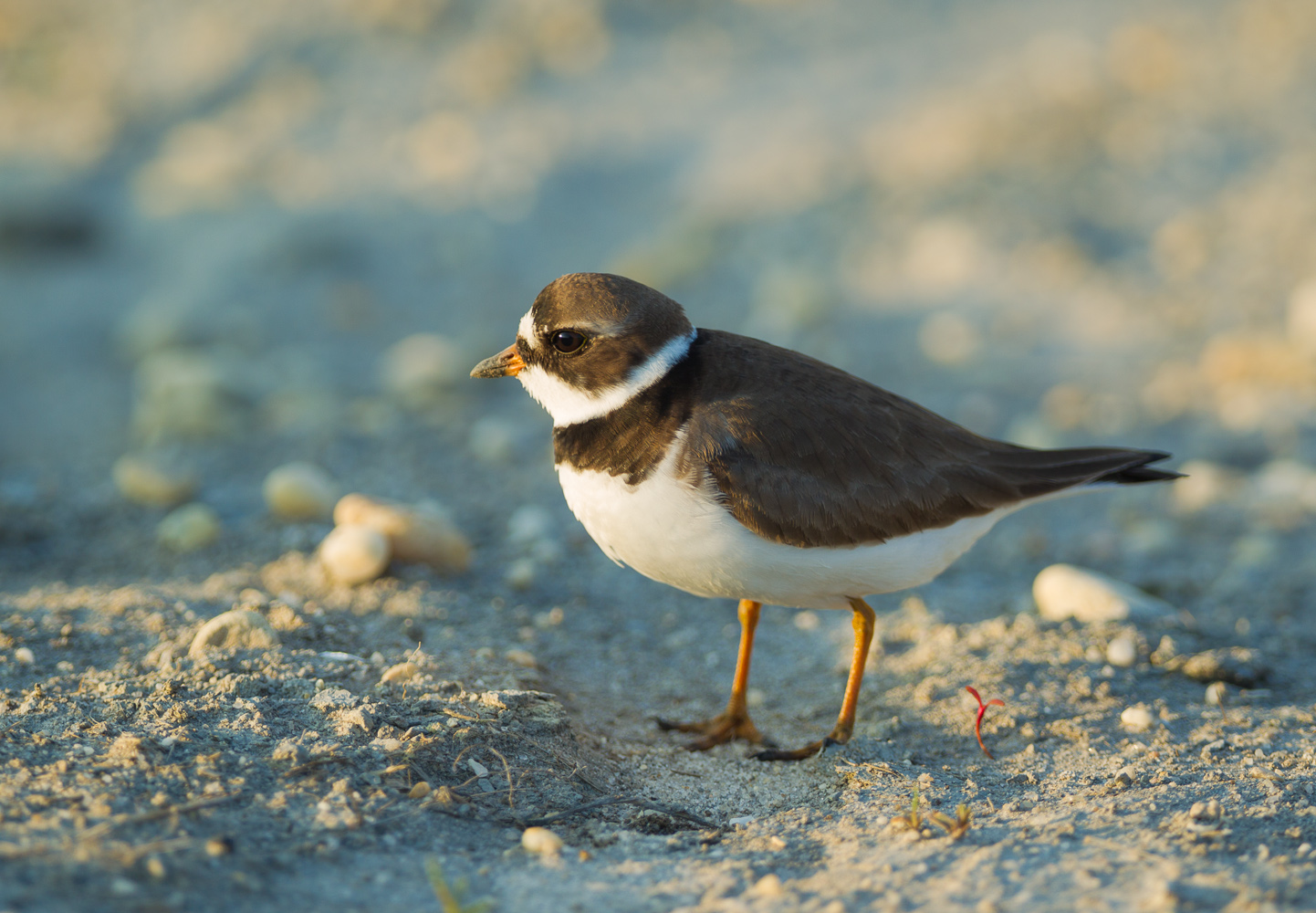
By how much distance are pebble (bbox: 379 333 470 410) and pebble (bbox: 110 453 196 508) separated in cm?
168

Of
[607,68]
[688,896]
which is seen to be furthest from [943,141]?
[688,896]

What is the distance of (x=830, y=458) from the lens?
13.1ft

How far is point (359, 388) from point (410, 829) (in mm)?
5248

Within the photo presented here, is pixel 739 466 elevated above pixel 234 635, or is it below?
above

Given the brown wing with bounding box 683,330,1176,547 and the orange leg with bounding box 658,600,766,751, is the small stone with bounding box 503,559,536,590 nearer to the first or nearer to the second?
the orange leg with bounding box 658,600,766,751

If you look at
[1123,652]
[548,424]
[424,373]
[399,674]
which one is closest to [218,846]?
[399,674]

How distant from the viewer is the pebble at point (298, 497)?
583cm

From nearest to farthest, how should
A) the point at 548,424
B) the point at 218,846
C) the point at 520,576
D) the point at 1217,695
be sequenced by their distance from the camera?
1. the point at 218,846
2. the point at 1217,695
3. the point at 520,576
4. the point at 548,424

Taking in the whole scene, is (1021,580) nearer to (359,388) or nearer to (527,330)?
(527,330)

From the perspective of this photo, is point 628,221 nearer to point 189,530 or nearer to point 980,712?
point 189,530

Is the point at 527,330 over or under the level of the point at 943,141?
under

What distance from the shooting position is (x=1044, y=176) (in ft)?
30.0

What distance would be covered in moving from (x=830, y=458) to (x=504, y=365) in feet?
4.11

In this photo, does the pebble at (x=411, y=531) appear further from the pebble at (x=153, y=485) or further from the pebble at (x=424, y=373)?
the pebble at (x=424, y=373)
